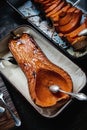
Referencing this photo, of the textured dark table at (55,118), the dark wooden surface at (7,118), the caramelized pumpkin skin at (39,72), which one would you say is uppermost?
the caramelized pumpkin skin at (39,72)

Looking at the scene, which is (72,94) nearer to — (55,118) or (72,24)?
(55,118)

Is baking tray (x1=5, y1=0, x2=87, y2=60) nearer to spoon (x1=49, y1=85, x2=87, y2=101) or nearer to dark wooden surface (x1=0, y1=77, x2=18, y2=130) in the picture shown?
spoon (x1=49, y1=85, x2=87, y2=101)

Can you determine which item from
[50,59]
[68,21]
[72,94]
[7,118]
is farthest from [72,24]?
[7,118]

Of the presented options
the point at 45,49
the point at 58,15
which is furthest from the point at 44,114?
the point at 58,15

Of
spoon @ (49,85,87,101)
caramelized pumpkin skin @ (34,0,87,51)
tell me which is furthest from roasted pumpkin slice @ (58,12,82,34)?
spoon @ (49,85,87,101)

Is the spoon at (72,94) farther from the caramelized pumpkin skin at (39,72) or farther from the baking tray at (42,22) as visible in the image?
the baking tray at (42,22)

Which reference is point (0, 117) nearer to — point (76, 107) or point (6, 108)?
point (6, 108)

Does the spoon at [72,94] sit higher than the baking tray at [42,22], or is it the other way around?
the baking tray at [42,22]

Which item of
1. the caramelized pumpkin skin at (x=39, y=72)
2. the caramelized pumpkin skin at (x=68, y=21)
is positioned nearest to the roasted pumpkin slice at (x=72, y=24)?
the caramelized pumpkin skin at (x=68, y=21)
